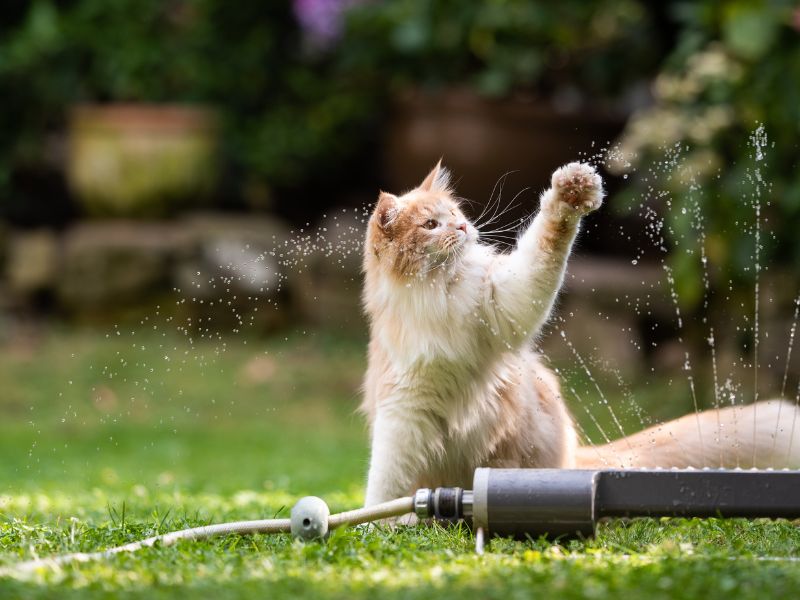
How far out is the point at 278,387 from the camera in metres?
7.80

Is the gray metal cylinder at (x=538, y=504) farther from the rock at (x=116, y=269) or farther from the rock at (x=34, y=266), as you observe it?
the rock at (x=34, y=266)

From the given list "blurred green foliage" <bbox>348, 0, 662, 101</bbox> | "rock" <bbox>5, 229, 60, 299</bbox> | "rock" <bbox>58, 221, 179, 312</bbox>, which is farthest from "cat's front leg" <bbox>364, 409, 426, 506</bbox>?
"rock" <bbox>5, 229, 60, 299</bbox>

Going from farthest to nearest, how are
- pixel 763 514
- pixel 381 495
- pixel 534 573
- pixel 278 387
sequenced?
pixel 278 387 → pixel 381 495 → pixel 763 514 → pixel 534 573

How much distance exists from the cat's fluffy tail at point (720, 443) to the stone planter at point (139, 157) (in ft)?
19.9

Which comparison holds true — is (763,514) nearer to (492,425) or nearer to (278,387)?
(492,425)

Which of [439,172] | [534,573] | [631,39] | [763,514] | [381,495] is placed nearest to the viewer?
[534,573]

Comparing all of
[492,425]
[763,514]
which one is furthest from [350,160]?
[763,514]

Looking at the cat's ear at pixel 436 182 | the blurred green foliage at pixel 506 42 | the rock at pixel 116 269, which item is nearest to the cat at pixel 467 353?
the cat's ear at pixel 436 182

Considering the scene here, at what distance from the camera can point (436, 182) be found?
3680 millimetres

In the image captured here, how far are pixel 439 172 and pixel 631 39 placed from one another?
202 inches

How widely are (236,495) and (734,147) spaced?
3.82 m

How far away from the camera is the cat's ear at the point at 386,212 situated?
327 centimetres

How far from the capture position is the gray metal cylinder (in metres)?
2.64

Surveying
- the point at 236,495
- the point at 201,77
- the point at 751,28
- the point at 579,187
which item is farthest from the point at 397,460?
the point at 201,77
